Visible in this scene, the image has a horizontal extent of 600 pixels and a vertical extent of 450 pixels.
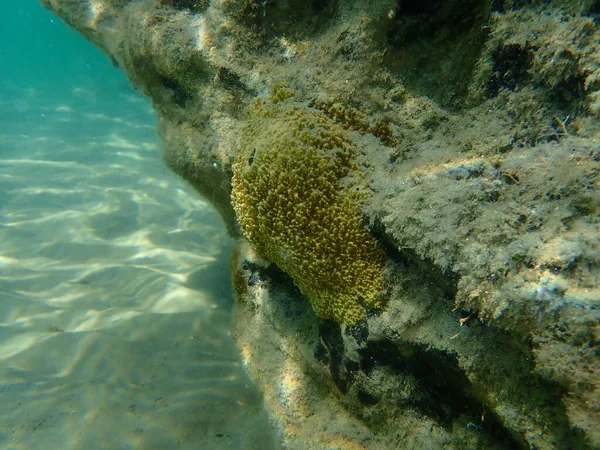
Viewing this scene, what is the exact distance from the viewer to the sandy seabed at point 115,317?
3023mm

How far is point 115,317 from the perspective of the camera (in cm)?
415

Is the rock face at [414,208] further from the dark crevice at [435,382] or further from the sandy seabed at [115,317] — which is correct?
the sandy seabed at [115,317]

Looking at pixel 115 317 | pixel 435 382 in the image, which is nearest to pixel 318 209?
pixel 435 382

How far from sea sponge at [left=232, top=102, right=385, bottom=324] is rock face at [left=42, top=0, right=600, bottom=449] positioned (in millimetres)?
14

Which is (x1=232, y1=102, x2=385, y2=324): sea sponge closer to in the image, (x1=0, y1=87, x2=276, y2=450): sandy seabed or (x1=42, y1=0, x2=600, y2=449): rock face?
(x1=42, y1=0, x2=600, y2=449): rock face

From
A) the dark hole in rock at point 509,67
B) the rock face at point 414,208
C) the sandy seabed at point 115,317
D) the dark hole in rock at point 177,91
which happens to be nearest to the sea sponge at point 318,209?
the rock face at point 414,208

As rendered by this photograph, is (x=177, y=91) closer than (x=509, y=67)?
No

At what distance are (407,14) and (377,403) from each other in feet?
9.75

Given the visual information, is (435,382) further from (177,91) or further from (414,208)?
(177,91)

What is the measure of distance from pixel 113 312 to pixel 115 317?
113 mm

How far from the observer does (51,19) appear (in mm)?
56656

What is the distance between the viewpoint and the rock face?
1.65 meters

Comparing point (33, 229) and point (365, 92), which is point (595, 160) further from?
point (33, 229)

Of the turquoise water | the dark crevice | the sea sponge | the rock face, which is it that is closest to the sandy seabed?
the turquoise water
